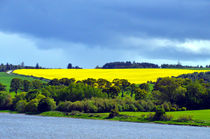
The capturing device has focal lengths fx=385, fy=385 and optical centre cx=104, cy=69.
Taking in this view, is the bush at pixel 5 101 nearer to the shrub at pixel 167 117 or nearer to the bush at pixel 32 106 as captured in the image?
the bush at pixel 32 106

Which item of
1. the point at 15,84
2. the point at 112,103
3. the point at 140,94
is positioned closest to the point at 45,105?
the point at 112,103

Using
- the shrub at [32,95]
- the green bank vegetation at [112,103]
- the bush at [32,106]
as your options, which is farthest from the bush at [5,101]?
the bush at [32,106]

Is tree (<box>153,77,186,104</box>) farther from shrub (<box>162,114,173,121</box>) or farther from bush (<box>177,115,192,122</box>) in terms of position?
bush (<box>177,115,192,122</box>)

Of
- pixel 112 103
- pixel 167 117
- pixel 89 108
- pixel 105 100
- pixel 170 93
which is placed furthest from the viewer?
pixel 170 93

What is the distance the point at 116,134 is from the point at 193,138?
1615 cm

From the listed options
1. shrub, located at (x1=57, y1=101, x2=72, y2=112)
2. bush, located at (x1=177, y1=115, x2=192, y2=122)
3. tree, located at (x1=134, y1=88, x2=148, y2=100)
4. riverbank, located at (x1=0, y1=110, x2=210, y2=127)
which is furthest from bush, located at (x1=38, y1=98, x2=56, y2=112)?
bush, located at (x1=177, y1=115, x2=192, y2=122)

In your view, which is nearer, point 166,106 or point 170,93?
point 166,106

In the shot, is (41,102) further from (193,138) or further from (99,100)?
(193,138)

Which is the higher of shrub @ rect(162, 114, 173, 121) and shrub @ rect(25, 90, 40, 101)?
shrub @ rect(25, 90, 40, 101)

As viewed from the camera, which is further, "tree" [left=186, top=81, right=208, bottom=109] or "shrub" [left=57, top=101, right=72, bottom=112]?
"tree" [left=186, top=81, right=208, bottom=109]

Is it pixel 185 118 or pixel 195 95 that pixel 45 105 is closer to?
pixel 185 118

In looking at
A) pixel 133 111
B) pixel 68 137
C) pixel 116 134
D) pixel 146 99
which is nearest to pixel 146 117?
pixel 133 111

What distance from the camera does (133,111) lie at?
14500 centimetres

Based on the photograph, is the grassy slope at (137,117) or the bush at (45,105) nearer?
the grassy slope at (137,117)
